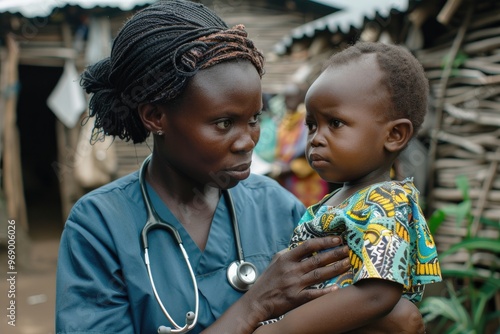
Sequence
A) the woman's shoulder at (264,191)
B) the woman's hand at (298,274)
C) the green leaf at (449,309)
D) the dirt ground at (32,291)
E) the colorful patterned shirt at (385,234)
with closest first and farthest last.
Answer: the colorful patterned shirt at (385,234) → the woman's hand at (298,274) → the woman's shoulder at (264,191) → the green leaf at (449,309) → the dirt ground at (32,291)

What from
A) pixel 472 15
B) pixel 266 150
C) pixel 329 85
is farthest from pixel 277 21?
pixel 329 85

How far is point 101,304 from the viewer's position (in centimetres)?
181

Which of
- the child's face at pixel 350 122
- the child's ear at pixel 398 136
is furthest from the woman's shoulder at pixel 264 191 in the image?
the child's ear at pixel 398 136

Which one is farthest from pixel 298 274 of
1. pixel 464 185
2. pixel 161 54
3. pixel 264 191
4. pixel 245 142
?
pixel 464 185

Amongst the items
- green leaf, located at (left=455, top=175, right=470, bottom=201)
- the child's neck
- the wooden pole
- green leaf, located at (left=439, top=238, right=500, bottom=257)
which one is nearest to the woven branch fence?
green leaf, located at (left=455, top=175, right=470, bottom=201)

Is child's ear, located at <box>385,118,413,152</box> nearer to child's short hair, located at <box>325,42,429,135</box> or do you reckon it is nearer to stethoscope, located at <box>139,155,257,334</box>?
child's short hair, located at <box>325,42,429,135</box>

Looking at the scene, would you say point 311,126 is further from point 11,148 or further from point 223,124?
point 11,148

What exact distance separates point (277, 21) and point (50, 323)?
5874 millimetres

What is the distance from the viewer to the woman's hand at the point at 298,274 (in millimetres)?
1721

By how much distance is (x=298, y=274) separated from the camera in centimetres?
176

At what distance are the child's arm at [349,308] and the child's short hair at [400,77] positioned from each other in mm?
530

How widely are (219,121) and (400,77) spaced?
1.87 ft

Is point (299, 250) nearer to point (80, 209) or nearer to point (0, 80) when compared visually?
point (80, 209)

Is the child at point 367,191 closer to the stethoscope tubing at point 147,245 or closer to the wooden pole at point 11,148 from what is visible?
the stethoscope tubing at point 147,245
